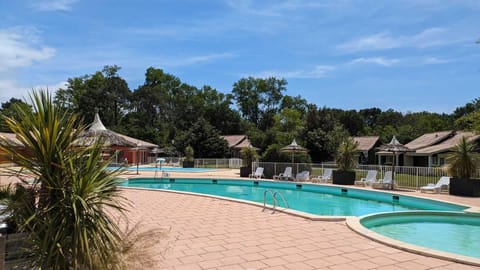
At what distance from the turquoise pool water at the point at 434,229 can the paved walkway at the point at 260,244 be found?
1.78 metres

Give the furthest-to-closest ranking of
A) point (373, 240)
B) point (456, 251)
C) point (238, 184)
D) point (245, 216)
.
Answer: point (238, 184)
point (245, 216)
point (456, 251)
point (373, 240)

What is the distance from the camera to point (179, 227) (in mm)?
6844

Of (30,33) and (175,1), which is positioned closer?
(175,1)

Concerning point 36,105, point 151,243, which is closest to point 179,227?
point 151,243

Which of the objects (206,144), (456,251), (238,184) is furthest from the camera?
(206,144)

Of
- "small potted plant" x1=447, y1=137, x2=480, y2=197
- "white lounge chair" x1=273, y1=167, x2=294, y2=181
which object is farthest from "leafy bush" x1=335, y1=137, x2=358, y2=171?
"small potted plant" x1=447, y1=137, x2=480, y2=197

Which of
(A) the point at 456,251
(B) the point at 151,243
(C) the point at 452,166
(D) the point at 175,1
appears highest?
(D) the point at 175,1

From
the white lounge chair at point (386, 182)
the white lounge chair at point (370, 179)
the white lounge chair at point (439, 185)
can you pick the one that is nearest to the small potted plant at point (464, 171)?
the white lounge chair at point (439, 185)

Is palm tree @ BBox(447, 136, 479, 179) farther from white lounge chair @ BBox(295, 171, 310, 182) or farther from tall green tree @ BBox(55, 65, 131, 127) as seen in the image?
tall green tree @ BBox(55, 65, 131, 127)

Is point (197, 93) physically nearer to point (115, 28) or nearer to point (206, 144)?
point (206, 144)

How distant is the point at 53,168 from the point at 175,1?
9.02 meters

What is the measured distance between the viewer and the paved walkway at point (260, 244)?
4586 mm

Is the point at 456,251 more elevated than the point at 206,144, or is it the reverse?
the point at 206,144

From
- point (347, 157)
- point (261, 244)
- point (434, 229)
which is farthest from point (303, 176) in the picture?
point (261, 244)
